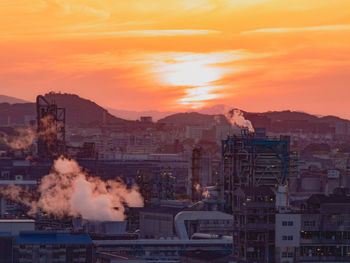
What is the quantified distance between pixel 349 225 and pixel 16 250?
88.8 feet

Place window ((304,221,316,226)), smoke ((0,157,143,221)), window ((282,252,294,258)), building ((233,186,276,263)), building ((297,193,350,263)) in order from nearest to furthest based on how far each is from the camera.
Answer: building ((233,186,276,263)) < window ((282,252,294,258)) < building ((297,193,350,263)) < window ((304,221,316,226)) < smoke ((0,157,143,221))

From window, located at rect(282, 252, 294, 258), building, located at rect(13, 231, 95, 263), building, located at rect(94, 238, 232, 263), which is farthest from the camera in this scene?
building, located at rect(94, 238, 232, 263)

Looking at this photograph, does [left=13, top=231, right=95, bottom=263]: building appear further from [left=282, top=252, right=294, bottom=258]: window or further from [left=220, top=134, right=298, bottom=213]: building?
[left=220, top=134, right=298, bottom=213]: building

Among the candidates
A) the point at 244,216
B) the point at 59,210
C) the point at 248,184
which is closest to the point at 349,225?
the point at 244,216

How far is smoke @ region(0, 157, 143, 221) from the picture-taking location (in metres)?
141

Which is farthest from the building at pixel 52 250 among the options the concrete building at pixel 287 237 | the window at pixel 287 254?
the window at pixel 287 254

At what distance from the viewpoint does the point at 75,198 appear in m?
147

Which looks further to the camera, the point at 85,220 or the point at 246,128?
the point at 246,128

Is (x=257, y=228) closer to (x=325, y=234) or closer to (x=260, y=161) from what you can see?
(x=325, y=234)

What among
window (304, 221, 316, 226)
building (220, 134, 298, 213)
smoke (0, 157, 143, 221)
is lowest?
window (304, 221, 316, 226)

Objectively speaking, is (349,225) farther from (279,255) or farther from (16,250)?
(16,250)

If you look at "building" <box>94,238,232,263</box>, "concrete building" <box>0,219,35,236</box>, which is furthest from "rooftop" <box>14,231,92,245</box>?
"building" <box>94,238,232,263</box>

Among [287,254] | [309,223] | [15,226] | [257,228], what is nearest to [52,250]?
[15,226]

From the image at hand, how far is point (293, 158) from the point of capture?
144m
